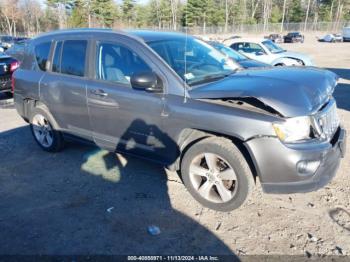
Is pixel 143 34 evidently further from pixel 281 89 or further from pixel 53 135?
pixel 53 135

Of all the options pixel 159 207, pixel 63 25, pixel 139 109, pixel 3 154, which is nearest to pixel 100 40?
pixel 139 109

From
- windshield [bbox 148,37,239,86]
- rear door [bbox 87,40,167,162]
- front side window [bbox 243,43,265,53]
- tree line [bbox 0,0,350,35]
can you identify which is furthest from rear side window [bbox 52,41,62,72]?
tree line [bbox 0,0,350,35]

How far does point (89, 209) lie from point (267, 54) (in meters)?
10.5

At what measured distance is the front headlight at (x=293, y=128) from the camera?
317cm

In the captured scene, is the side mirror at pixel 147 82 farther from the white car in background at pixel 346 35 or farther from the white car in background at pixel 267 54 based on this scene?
the white car in background at pixel 346 35

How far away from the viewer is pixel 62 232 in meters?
3.44

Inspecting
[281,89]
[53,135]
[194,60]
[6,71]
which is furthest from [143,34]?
[6,71]

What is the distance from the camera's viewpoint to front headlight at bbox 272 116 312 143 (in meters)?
3.17

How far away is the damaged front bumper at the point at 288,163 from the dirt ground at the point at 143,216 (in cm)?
44

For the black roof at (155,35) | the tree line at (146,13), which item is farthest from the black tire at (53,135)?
the tree line at (146,13)

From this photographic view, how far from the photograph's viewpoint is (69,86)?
4719 mm

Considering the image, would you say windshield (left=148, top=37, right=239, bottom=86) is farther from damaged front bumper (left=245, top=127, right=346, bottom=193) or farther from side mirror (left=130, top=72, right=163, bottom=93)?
damaged front bumper (left=245, top=127, right=346, bottom=193)

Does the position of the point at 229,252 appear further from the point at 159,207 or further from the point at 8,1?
the point at 8,1

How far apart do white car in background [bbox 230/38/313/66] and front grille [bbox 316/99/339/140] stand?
28.9 ft
